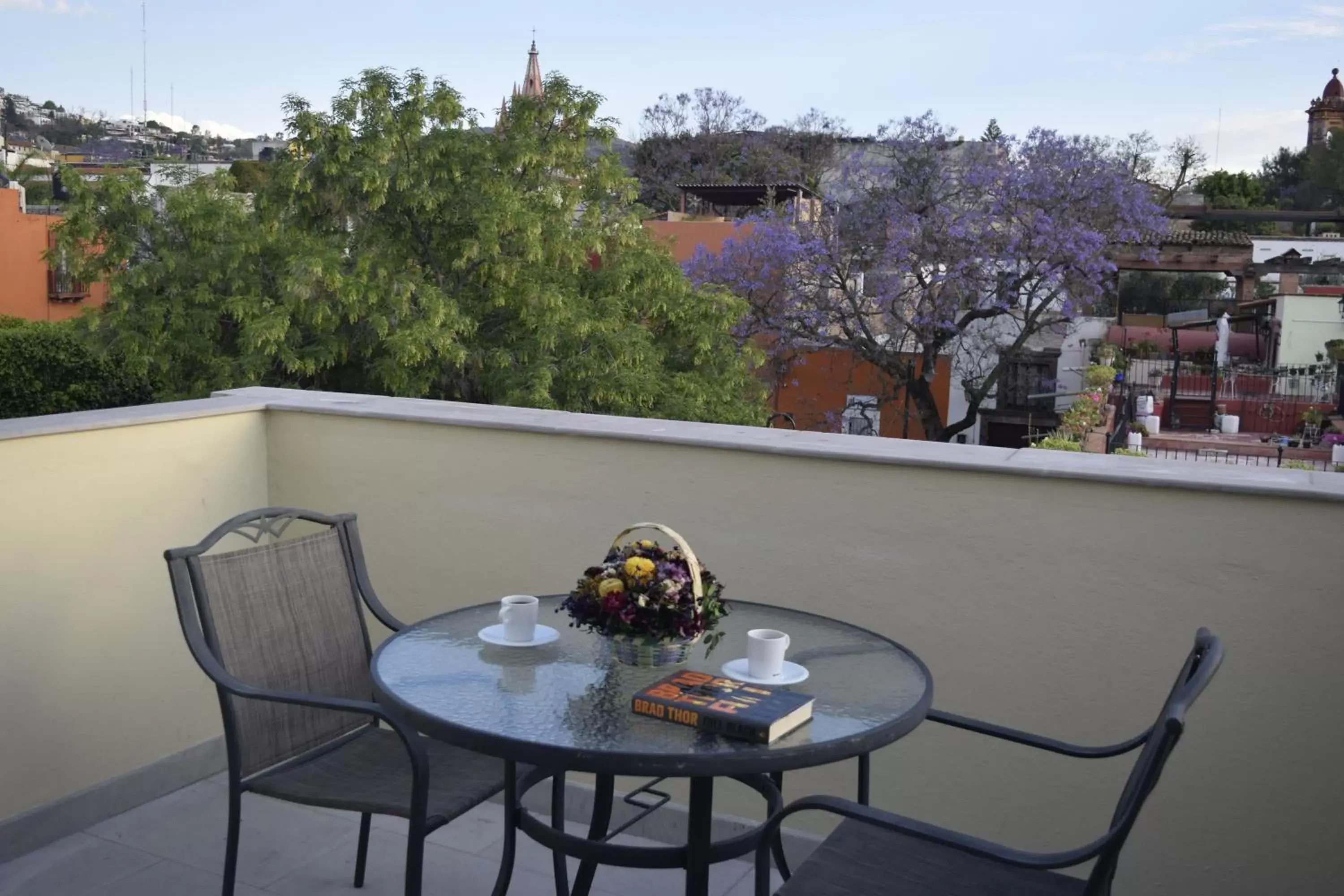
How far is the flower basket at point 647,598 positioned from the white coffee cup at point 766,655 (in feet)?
0.25

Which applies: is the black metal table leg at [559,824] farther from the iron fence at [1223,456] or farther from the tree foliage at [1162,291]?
the tree foliage at [1162,291]

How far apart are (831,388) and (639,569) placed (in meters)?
15.9

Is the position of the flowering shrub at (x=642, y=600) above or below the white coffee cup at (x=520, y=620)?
above

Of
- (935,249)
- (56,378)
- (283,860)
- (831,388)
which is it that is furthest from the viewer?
(831,388)

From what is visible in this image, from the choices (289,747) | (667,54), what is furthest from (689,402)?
(667,54)

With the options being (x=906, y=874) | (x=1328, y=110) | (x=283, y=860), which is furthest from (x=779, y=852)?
(x=1328, y=110)

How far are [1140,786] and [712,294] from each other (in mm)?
10783

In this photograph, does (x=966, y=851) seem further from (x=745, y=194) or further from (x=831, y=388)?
(x=745, y=194)

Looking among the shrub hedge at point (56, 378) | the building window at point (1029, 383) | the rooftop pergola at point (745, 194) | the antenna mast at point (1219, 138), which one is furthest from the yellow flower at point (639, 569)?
the antenna mast at point (1219, 138)

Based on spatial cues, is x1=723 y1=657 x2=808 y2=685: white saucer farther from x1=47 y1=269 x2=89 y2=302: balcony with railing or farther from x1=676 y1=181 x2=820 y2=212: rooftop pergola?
x1=47 y1=269 x2=89 y2=302: balcony with railing

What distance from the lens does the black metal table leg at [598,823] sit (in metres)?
2.08

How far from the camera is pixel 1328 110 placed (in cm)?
5003

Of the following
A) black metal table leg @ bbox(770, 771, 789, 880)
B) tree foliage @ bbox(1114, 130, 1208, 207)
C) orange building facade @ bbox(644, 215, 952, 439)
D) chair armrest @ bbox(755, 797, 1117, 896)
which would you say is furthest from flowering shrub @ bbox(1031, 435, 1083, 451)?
tree foliage @ bbox(1114, 130, 1208, 207)

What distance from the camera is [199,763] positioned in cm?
310
